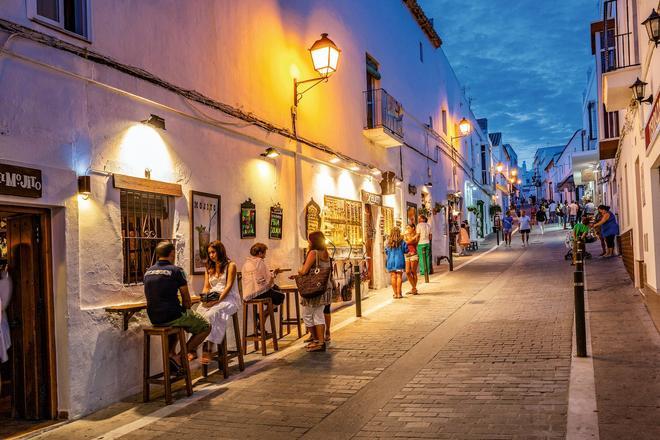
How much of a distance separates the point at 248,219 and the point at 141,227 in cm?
241

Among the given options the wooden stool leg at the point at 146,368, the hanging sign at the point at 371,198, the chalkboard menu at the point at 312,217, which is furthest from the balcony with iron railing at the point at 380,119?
the wooden stool leg at the point at 146,368

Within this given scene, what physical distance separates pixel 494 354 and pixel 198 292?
4.13 meters

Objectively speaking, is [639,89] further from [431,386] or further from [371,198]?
[371,198]

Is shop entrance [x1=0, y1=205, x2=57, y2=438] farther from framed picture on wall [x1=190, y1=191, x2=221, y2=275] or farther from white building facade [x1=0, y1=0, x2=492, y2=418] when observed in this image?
framed picture on wall [x1=190, y1=191, x2=221, y2=275]

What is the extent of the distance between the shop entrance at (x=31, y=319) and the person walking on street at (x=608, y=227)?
15.4 m

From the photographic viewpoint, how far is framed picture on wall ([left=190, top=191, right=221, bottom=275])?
8117 mm

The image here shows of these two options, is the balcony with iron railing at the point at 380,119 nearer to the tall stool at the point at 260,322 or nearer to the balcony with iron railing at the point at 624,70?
the balcony with iron railing at the point at 624,70

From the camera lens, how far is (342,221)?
44.8 feet

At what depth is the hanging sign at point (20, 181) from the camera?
5.27 metres

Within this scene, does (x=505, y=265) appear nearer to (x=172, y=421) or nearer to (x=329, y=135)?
(x=329, y=135)

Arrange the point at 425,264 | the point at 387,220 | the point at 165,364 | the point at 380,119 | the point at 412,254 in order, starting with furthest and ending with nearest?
1. the point at 387,220
2. the point at 425,264
3. the point at 380,119
4. the point at 412,254
5. the point at 165,364

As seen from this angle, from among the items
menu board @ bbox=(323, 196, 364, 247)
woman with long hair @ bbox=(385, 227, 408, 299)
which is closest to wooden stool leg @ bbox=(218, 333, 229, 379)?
menu board @ bbox=(323, 196, 364, 247)

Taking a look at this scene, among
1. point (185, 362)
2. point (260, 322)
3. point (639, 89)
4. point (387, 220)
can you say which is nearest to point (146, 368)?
point (185, 362)

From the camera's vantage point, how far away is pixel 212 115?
341 inches
